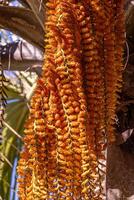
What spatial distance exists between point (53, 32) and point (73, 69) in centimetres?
12

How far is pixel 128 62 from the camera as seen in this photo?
6.15 ft

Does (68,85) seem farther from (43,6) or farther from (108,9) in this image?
(43,6)

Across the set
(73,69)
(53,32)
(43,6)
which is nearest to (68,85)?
(73,69)

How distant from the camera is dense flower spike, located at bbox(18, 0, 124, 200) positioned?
1.32 meters

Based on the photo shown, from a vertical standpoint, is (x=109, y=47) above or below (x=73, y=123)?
above

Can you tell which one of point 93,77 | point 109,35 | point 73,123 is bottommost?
point 73,123

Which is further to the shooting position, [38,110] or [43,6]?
[43,6]

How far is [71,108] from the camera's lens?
133 centimetres

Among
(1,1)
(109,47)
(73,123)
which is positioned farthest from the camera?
(1,1)

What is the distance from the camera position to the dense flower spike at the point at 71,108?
4.34 feet

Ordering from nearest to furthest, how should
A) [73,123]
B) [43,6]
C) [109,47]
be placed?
[73,123] < [109,47] < [43,6]

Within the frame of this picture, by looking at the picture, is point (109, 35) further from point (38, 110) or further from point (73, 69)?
point (38, 110)

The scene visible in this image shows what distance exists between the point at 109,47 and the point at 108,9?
12cm

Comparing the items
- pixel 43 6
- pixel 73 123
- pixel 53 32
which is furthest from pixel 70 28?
pixel 43 6
